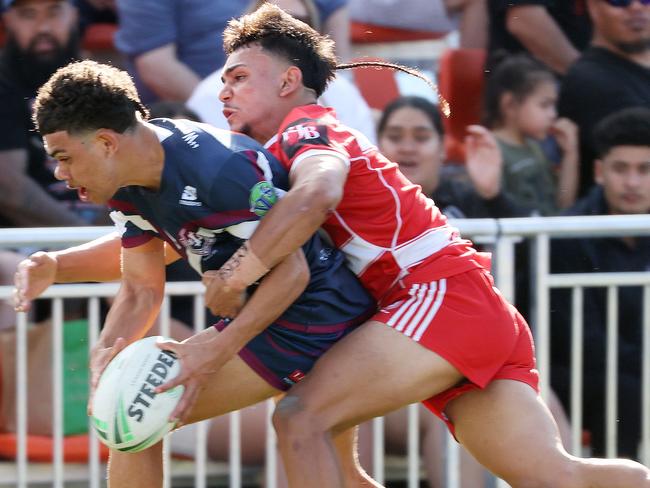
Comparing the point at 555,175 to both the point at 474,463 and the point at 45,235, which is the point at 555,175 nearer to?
the point at 474,463

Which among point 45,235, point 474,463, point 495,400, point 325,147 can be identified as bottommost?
point 474,463

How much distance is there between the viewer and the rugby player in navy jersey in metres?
3.60

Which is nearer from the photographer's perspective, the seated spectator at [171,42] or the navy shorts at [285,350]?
the navy shorts at [285,350]

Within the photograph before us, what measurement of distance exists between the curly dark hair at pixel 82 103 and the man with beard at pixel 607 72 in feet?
9.66

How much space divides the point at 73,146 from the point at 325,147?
28.0 inches

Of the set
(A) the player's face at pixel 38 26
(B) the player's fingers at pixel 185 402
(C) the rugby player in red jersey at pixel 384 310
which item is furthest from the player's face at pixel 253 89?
(A) the player's face at pixel 38 26

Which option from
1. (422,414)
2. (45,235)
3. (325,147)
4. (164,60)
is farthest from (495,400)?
(164,60)

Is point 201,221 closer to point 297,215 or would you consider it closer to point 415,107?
point 297,215

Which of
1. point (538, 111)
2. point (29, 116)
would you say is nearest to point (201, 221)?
point (29, 116)

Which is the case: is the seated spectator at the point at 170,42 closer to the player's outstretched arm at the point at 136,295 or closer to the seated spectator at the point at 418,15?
the seated spectator at the point at 418,15

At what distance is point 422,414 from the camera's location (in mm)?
5203

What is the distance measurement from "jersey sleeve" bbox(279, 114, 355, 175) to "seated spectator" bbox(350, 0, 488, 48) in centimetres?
281

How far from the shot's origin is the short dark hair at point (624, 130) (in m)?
5.75

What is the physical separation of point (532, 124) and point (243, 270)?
2.88 meters
